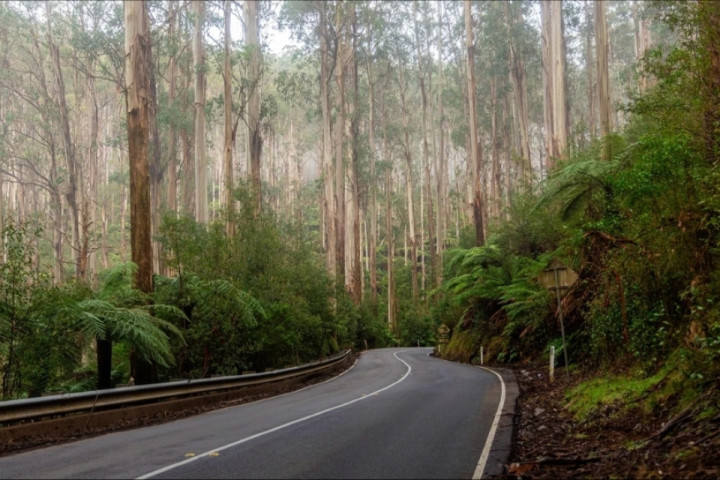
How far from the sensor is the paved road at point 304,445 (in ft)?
22.1

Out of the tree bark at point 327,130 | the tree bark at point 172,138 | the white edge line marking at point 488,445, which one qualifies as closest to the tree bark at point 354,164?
the tree bark at point 327,130

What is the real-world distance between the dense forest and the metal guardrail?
0.64m

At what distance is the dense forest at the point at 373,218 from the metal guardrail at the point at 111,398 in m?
0.64

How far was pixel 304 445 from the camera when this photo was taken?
816 centimetres

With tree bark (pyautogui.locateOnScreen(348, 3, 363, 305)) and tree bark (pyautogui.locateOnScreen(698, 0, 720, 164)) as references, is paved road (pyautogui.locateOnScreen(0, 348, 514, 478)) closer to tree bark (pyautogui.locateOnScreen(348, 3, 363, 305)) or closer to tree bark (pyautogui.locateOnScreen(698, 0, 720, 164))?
tree bark (pyautogui.locateOnScreen(698, 0, 720, 164))

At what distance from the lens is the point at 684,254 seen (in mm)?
9273

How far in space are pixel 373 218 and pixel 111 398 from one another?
49058 mm

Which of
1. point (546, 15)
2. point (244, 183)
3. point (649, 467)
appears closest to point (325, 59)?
point (546, 15)

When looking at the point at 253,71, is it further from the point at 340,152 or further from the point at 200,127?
the point at 340,152

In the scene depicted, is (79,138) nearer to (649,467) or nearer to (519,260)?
(519,260)

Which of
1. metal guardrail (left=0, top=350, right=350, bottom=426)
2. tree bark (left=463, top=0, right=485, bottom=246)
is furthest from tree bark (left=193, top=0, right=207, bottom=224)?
metal guardrail (left=0, top=350, right=350, bottom=426)

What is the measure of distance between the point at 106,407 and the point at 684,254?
31.1ft

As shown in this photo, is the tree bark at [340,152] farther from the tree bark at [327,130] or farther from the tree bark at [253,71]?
the tree bark at [253,71]

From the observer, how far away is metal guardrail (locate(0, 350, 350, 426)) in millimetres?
8974
